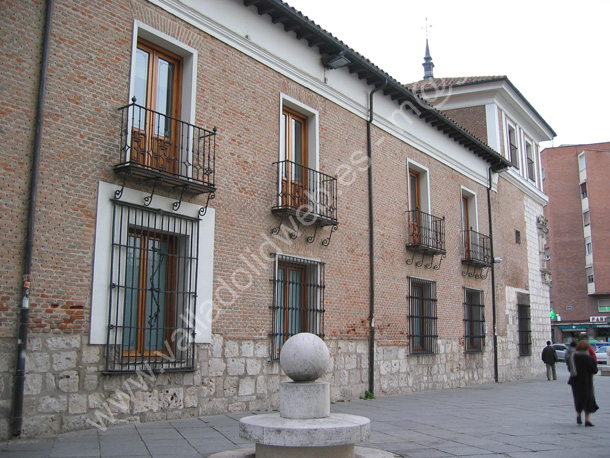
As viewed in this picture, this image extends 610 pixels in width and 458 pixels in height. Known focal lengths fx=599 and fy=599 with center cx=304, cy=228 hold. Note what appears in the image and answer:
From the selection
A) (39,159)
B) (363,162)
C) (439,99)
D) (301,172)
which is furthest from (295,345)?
(439,99)

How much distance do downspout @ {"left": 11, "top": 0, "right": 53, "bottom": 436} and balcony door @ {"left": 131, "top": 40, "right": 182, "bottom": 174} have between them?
1.34 meters

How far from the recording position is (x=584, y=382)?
910cm

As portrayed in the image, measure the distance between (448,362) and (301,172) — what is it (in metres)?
7.25

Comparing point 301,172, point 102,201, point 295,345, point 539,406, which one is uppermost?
point 301,172

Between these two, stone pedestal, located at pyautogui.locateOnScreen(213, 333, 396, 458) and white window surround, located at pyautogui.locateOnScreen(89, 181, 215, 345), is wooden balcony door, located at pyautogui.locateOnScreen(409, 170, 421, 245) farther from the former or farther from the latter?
stone pedestal, located at pyautogui.locateOnScreen(213, 333, 396, 458)

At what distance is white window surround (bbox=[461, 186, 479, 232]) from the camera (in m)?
18.4

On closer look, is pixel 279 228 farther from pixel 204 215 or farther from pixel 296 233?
pixel 204 215

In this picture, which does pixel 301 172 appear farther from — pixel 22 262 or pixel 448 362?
pixel 448 362

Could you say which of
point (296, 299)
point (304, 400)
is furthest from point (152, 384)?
point (296, 299)

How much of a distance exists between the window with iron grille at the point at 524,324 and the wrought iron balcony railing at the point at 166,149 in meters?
15.3

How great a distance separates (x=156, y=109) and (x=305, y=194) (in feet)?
11.4

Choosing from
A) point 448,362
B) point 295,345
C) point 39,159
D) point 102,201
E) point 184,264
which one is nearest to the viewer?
point 295,345

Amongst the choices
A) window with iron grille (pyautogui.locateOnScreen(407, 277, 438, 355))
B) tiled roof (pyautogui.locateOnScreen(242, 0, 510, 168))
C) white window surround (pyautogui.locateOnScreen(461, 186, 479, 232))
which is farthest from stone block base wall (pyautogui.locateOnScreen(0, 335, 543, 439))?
white window surround (pyautogui.locateOnScreen(461, 186, 479, 232))

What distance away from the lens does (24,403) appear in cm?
683
